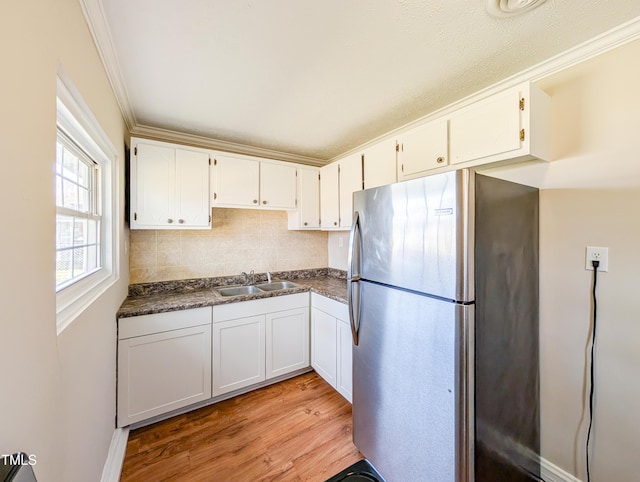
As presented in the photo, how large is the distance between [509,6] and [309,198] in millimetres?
2086

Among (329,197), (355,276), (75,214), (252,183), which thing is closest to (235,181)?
(252,183)

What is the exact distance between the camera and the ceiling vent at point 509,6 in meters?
1.05

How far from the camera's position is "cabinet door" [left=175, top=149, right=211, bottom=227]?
7.39 ft

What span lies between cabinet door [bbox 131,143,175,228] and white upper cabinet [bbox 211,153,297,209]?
1.17 feet

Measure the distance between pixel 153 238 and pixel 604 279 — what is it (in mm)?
3140

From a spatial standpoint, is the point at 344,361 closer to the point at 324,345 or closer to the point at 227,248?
the point at 324,345

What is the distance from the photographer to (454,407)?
1120 millimetres

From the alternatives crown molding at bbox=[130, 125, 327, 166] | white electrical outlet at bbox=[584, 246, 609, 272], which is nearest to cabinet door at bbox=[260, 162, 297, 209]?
crown molding at bbox=[130, 125, 327, 166]

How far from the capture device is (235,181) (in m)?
2.49

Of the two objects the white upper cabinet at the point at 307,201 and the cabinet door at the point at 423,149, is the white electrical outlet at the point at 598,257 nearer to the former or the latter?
the cabinet door at the point at 423,149

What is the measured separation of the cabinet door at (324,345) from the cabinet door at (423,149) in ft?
4.52

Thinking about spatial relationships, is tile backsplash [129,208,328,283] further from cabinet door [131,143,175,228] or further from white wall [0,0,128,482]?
white wall [0,0,128,482]

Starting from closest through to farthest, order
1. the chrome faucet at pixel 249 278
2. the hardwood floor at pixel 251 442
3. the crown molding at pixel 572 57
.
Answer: the crown molding at pixel 572 57, the hardwood floor at pixel 251 442, the chrome faucet at pixel 249 278

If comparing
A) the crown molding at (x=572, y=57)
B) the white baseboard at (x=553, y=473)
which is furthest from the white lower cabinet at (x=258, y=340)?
the crown molding at (x=572, y=57)
